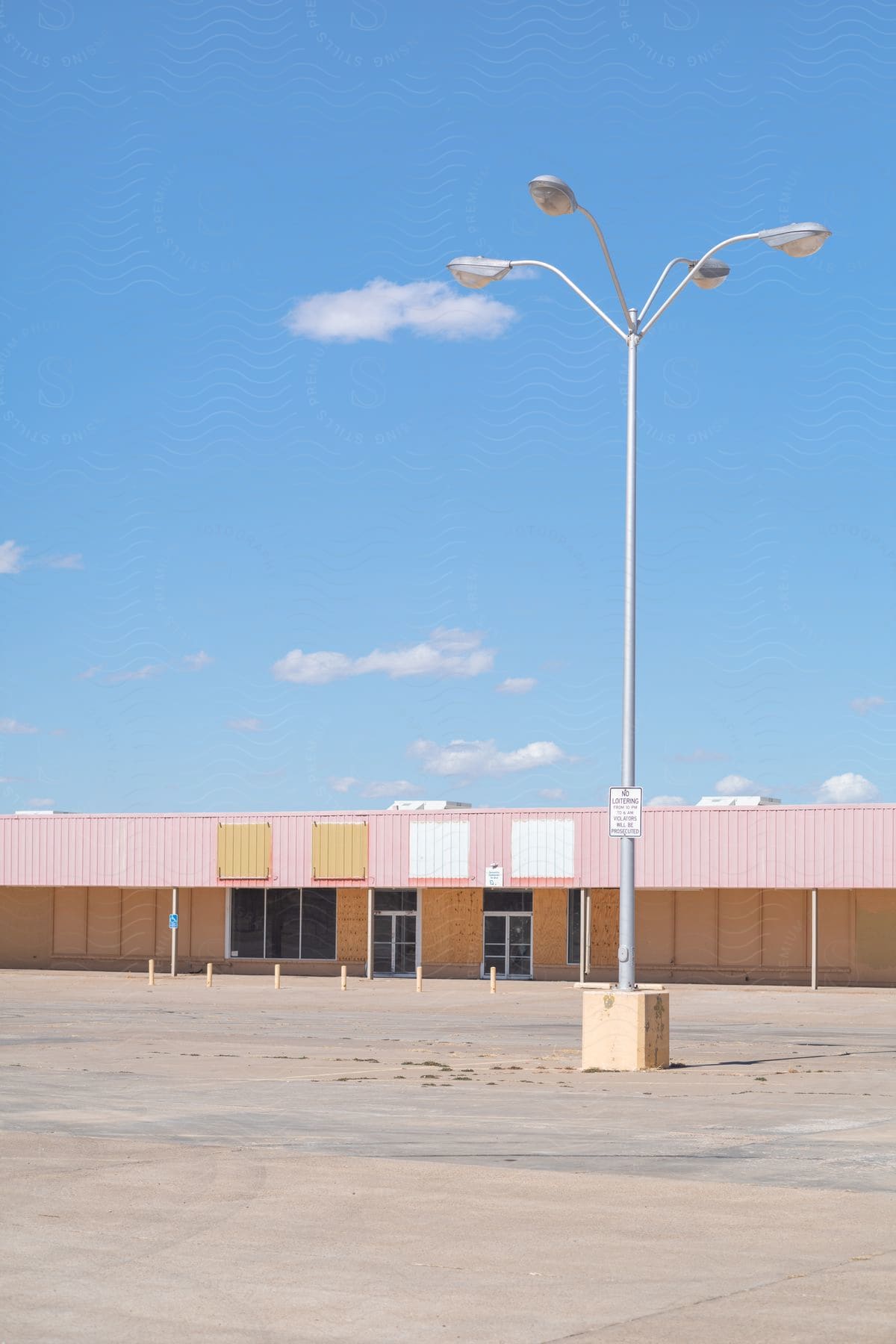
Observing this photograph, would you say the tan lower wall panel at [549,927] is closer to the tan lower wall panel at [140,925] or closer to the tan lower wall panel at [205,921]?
the tan lower wall panel at [205,921]

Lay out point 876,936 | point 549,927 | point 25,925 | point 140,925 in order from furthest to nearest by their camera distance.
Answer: point 25,925, point 140,925, point 549,927, point 876,936

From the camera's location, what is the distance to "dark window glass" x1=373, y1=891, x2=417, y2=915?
58.8 m

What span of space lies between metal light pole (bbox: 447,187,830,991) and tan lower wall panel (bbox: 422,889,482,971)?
119ft

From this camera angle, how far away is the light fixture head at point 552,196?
20641 millimetres

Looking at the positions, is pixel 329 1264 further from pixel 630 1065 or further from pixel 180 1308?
pixel 630 1065

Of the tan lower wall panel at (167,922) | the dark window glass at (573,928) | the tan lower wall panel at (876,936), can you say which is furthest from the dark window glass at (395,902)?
the tan lower wall panel at (876,936)

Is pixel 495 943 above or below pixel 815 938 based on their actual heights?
below

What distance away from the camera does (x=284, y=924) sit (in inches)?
2362

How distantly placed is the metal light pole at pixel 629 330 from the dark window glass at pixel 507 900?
35406 millimetres

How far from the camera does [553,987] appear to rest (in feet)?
168

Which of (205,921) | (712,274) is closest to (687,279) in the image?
(712,274)

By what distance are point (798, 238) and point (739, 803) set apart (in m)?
31.8

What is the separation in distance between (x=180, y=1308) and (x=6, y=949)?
5989cm

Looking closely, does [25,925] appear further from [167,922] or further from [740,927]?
[740,927]
